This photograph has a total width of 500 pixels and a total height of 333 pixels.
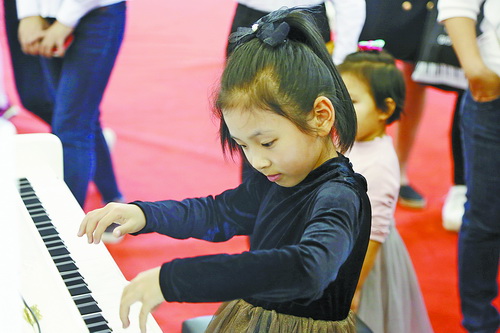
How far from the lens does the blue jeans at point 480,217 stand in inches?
62.5

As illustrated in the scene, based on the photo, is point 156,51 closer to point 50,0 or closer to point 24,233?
point 50,0

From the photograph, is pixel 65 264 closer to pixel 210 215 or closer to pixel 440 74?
pixel 210 215

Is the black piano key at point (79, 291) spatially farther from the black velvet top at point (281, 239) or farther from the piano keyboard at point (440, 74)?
the piano keyboard at point (440, 74)

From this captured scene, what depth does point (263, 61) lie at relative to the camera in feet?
3.15

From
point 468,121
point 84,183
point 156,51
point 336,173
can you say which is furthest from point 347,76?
point 156,51

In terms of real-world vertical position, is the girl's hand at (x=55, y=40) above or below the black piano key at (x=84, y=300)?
above

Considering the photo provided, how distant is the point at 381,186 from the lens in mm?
1550

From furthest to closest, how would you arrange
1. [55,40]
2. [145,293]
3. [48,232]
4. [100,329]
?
[55,40] → [48,232] → [100,329] → [145,293]

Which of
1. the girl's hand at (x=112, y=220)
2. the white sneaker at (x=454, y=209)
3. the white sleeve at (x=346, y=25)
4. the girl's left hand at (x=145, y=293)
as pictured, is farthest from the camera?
the white sneaker at (x=454, y=209)

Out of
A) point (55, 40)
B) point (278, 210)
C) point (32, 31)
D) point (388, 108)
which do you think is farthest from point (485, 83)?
point (32, 31)

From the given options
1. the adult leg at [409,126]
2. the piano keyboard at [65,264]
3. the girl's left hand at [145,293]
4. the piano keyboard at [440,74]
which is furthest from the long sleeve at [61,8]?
the girl's left hand at [145,293]

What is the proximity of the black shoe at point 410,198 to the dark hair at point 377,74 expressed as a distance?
1093 mm

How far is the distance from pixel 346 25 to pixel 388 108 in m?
0.30

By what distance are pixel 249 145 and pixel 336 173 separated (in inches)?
5.2
